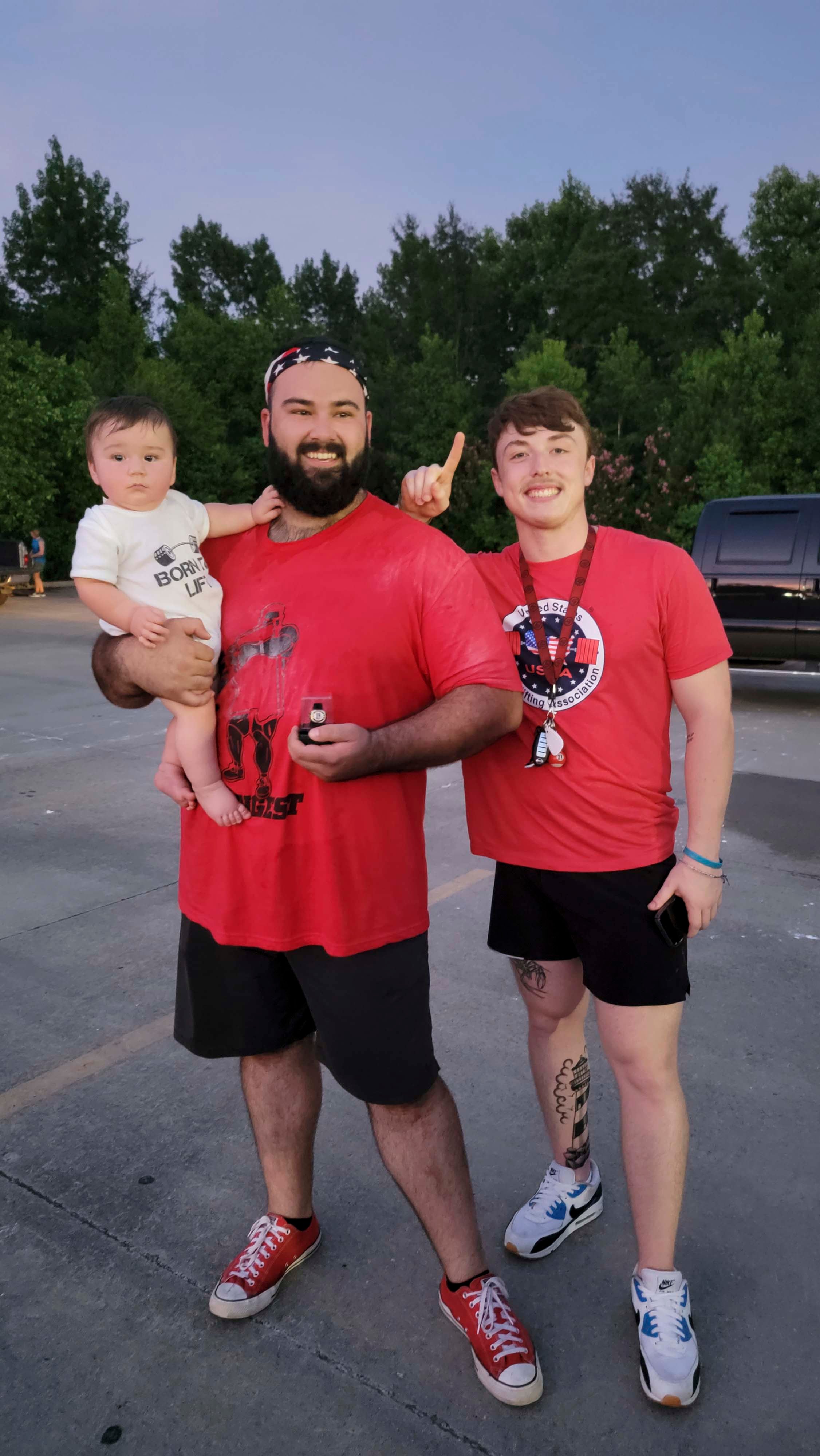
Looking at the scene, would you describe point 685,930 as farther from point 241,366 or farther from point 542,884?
point 241,366

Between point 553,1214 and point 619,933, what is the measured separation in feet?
2.88

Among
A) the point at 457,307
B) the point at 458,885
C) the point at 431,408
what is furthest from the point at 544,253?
the point at 458,885

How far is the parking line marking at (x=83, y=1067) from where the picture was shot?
3174 millimetres

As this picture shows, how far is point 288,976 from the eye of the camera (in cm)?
224

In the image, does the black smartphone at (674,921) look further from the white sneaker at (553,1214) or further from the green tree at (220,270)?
the green tree at (220,270)

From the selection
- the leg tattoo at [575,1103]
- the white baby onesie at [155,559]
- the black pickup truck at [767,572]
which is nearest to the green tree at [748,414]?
the black pickup truck at [767,572]

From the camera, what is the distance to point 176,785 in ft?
7.31

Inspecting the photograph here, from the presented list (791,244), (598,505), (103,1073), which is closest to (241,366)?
(598,505)

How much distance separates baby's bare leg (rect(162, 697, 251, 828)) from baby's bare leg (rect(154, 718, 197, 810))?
16mm

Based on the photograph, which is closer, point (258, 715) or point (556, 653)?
point (258, 715)

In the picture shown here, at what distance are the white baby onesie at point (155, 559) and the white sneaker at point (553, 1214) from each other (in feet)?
5.22

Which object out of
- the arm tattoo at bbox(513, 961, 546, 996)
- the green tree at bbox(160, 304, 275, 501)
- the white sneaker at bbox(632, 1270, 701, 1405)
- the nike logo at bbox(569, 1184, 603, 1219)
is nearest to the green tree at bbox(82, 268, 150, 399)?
the green tree at bbox(160, 304, 275, 501)

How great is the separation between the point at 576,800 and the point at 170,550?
1.06 metres

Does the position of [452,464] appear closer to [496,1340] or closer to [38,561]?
[496,1340]
